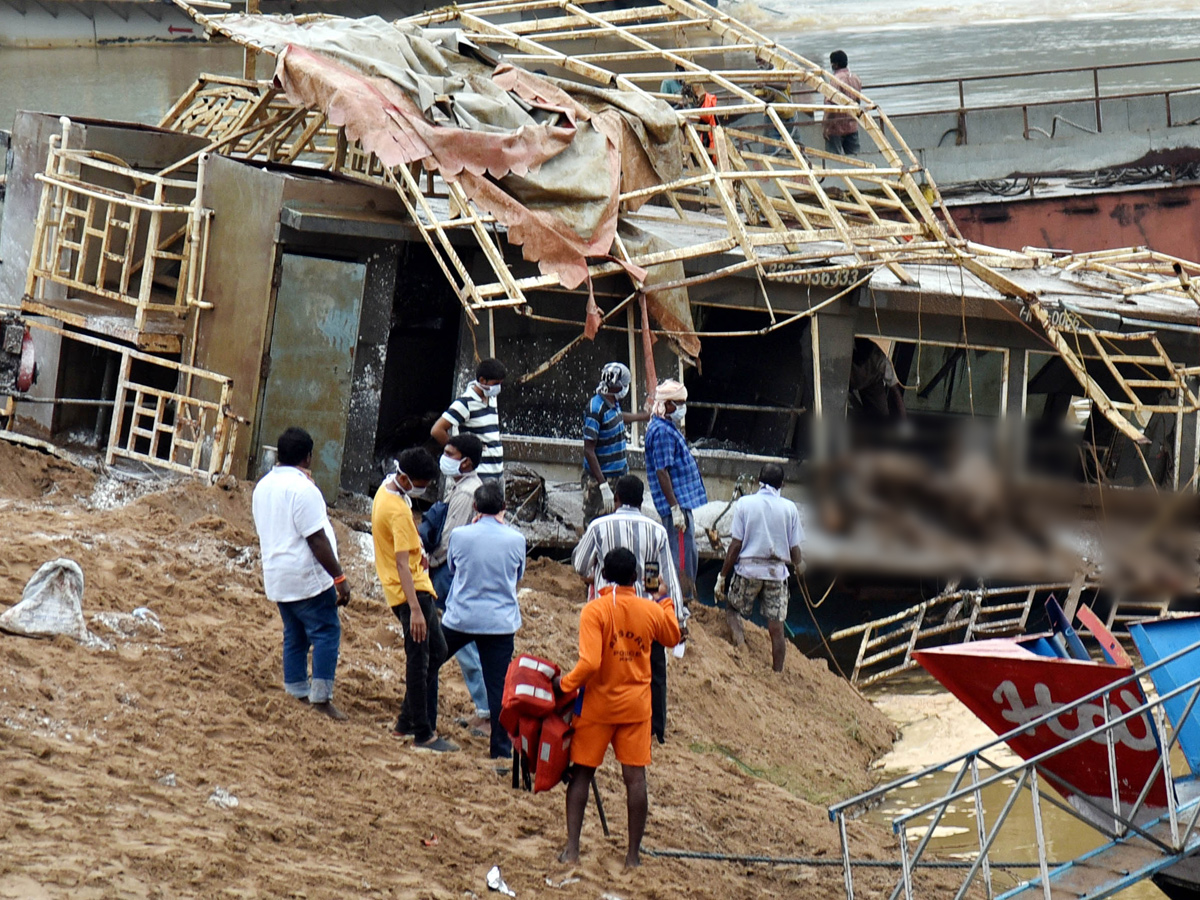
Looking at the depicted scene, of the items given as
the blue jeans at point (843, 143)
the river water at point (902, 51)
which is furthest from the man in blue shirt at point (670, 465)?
the river water at point (902, 51)

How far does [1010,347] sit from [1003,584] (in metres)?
2.42

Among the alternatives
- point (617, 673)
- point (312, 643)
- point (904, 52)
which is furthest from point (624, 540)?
point (904, 52)

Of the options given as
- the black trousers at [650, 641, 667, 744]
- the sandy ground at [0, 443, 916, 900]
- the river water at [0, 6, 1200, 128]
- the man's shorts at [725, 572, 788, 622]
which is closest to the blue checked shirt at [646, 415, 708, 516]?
the man's shorts at [725, 572, 788, 622]

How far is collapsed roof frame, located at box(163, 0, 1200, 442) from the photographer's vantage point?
429 inches

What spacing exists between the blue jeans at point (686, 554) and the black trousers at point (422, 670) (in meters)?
2.75

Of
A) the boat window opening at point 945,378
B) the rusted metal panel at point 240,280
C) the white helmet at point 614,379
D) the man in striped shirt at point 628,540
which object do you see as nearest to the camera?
the man in striped shirt at point 628,540

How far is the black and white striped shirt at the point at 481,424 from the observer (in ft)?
28.0

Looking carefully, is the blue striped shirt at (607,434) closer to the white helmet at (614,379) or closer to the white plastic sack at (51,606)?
the white helmet at (614,379)

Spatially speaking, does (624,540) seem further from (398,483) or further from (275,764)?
(275,764)

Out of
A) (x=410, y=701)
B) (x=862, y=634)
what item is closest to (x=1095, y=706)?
(x=410, y=701)

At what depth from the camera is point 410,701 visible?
6914 mm

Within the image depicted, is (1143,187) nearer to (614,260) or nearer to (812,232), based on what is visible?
(812,232)

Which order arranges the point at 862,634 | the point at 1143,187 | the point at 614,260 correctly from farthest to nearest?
the point at 1143,187 → the point at 862,634 → the point at 614,260

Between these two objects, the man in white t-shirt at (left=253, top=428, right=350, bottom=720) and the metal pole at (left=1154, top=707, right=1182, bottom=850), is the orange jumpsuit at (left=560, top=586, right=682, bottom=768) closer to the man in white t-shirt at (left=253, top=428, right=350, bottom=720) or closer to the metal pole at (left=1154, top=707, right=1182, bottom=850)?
the man in white t-shirt at (left=253, top=428, right=350, bottom=720)
